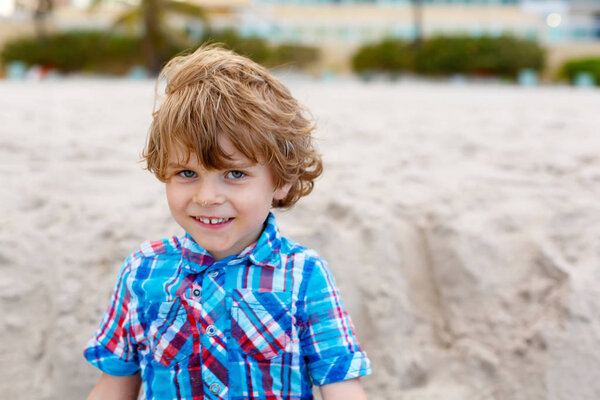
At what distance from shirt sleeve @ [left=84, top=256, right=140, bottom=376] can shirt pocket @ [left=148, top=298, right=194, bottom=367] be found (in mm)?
98

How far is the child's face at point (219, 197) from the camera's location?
4.24 feet

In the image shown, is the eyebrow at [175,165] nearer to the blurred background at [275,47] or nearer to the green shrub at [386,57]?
the blurred background at [275,47]

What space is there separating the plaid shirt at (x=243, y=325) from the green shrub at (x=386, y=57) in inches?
664

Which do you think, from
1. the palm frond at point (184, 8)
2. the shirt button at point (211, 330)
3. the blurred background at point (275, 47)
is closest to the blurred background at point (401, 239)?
the shirt button at point (211, 330)

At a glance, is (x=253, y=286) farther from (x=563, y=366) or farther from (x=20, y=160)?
(x=20, y=160)

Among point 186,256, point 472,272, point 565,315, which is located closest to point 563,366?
point 565,315

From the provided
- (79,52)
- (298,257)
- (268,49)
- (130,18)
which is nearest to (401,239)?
(298,257)

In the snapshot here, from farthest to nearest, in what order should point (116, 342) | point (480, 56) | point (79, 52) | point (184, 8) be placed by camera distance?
1. point (79, 52)
2. point (480, 56)
3. point (184, 8)
4. point (116, 342)

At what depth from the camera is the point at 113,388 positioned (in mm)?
1502

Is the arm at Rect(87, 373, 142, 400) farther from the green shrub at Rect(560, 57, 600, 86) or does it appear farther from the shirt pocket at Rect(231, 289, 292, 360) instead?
the green shrub at Rect(560, 57, 600, 86)

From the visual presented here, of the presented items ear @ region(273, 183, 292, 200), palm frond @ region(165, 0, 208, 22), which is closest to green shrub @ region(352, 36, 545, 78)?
palm frond @ region(165, 0, 208, 22)

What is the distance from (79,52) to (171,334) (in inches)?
700

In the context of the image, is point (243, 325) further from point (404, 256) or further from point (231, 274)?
point (404, 256)

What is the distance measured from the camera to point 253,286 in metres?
1.38
